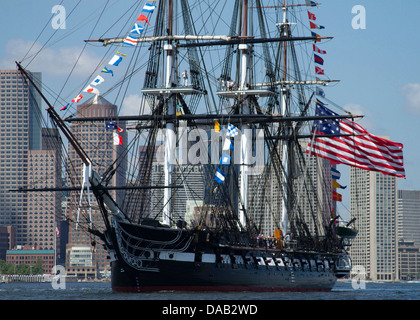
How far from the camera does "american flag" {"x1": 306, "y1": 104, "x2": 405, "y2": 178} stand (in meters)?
79.9

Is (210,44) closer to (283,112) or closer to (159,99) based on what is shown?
(159,99)

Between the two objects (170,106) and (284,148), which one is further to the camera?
(284,148)

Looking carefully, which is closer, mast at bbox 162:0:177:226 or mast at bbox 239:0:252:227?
mast at bbox 162:0:177:226

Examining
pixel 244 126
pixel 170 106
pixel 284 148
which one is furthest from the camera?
pixel 284 148

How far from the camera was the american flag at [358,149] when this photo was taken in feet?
262

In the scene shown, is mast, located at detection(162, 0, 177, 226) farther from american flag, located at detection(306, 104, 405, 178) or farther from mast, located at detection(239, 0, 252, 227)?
american flag, located at detection(306, 104, 405, 178)

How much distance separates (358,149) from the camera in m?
82.6

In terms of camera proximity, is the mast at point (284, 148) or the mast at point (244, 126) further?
the mast at point (284, 148)

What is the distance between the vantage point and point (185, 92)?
244 ft

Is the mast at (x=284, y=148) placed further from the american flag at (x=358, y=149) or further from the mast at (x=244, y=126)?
the mast at (x=244, y=126)

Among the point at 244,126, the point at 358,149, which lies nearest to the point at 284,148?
the point at 244,126

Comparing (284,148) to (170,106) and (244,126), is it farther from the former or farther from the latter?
(170,106)

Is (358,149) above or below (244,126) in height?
below
